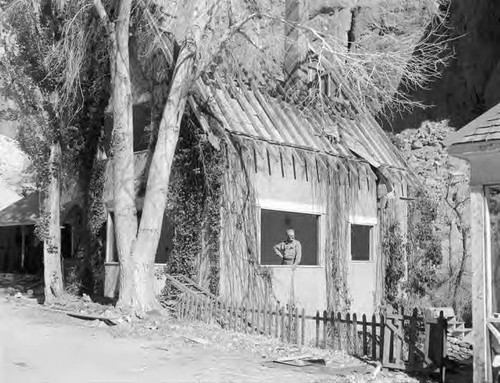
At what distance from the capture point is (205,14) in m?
13.9

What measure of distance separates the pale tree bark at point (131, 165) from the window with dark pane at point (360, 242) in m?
7.95

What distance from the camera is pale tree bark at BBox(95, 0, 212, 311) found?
13539 mm

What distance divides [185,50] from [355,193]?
7.55 metres

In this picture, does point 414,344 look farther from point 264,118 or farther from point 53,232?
point 53,232

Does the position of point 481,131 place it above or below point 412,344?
above

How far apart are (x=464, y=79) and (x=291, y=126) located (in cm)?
1381

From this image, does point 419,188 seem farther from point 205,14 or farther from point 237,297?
point 205,14

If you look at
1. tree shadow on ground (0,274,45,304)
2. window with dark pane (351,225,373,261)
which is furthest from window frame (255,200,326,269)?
tree shadow on ground (0,274,45,304)

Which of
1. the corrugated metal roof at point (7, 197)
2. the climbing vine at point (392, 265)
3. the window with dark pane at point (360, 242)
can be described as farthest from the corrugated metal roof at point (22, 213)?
the climbing vine at point (392, 265)

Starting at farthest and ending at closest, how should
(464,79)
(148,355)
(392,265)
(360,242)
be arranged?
(464,79) → (392,265) → (360,242) → (148,355)

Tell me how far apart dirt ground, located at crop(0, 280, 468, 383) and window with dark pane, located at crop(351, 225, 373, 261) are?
8085mm

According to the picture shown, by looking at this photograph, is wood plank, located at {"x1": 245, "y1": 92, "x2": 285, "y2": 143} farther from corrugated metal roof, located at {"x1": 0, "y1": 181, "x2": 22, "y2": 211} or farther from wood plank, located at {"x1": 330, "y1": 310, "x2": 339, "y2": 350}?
corrugated metal roof, located at {"x1": 0, "y1": 181, "x2": 22, "y2": 211}

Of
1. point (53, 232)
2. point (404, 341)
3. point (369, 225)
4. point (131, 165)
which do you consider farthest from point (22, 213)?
point (404, 341)

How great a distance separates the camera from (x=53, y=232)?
17422 mm
